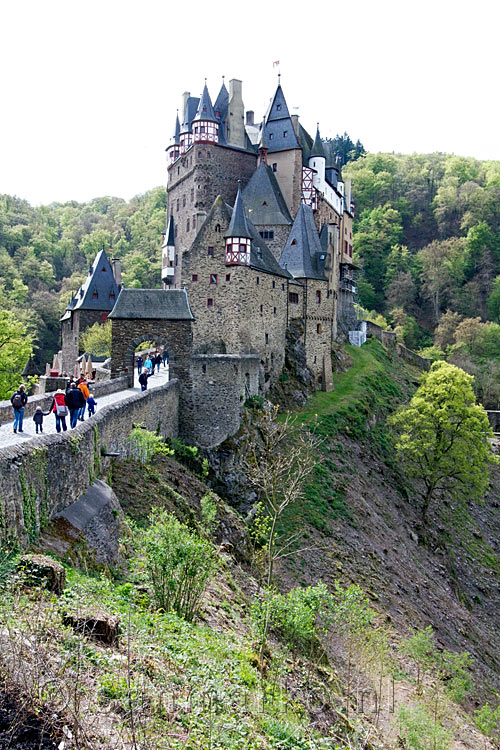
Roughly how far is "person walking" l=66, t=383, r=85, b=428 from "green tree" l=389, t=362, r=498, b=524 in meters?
21.1

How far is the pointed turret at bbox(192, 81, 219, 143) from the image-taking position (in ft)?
160

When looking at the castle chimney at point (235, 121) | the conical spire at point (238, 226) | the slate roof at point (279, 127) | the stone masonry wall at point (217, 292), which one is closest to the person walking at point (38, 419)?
the stone masonry wall at point (217, 292)

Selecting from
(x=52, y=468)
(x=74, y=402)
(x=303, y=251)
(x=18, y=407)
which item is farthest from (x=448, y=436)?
(x=52, y=468)

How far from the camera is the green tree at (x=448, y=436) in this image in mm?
32812

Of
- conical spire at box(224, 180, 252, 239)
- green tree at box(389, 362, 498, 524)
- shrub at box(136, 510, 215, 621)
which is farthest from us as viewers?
green tree at box(389, 362, 498, 524)

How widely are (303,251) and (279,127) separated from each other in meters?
13.5

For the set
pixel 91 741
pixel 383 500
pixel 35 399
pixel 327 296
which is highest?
pixel 327 296

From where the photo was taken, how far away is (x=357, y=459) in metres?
35.4

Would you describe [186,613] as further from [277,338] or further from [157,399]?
[277,338]

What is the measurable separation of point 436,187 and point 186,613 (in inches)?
4519

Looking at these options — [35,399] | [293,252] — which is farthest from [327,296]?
[35,399]

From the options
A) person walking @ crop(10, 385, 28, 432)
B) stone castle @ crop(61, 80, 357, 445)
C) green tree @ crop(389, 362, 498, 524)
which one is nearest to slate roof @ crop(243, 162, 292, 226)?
stone castle @ crop(61, 80, 357, 445)

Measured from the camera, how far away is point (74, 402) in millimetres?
16172

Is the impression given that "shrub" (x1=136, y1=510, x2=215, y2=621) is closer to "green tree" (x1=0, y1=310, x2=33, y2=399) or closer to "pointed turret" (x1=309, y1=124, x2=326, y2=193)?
"green tree" (x1=0, y1=310, x2=33, y2=399)
